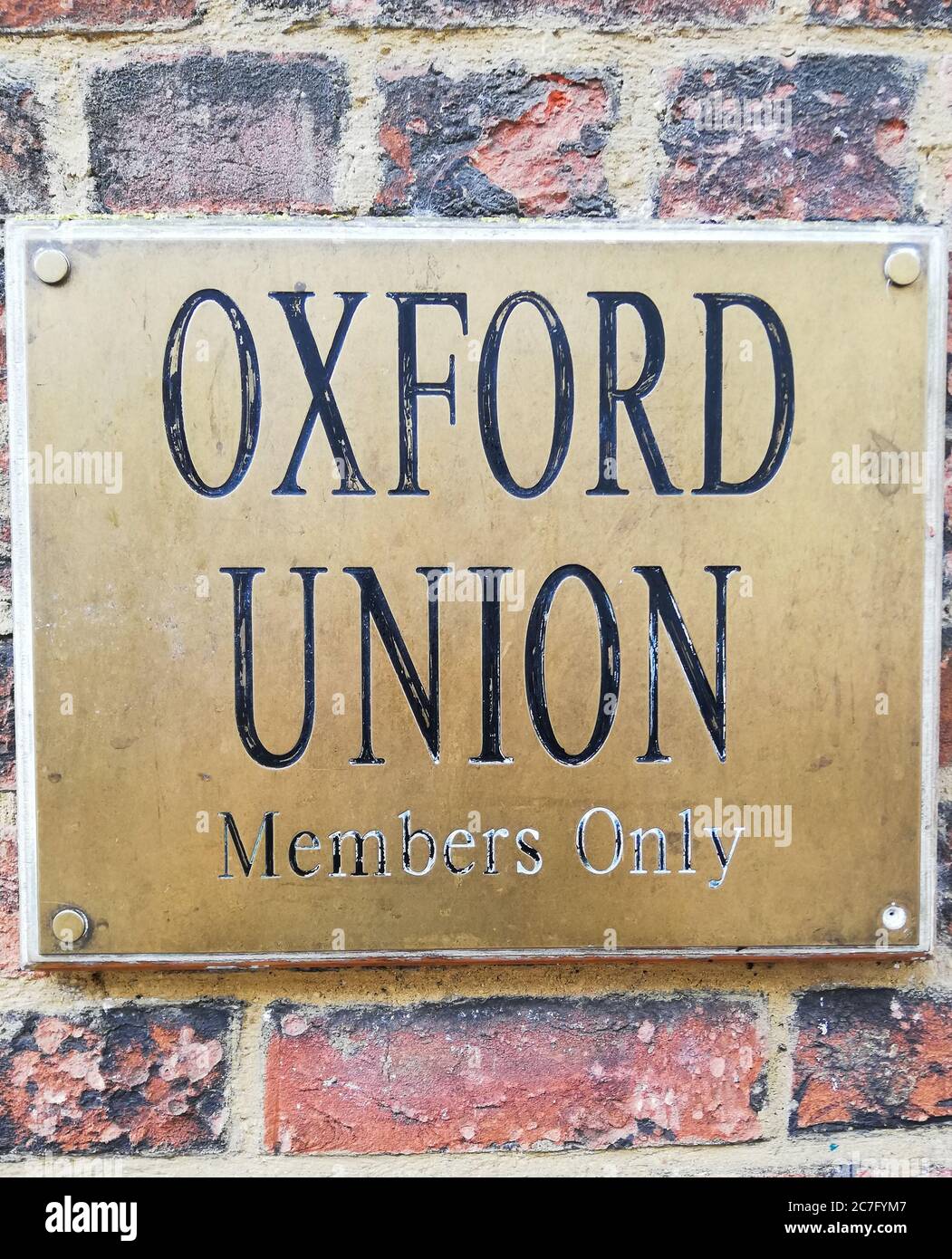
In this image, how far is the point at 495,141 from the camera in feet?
2.07

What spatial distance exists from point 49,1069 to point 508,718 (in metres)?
0.39

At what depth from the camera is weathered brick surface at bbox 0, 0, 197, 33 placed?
0.62 meters

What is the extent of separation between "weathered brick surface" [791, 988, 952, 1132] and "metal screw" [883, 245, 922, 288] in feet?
1.56

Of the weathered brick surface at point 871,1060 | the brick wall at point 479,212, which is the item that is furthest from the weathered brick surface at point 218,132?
the weathered brick surface at point 871,1060

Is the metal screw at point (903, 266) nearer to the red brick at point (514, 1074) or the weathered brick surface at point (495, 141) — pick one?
the weathered brick surface at point (495, 141)

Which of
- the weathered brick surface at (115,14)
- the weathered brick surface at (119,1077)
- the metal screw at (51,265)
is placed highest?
the weathered brick surface at (115,14)

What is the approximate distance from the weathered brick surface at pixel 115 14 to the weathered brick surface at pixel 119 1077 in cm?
65

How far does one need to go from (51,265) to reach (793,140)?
49 cm

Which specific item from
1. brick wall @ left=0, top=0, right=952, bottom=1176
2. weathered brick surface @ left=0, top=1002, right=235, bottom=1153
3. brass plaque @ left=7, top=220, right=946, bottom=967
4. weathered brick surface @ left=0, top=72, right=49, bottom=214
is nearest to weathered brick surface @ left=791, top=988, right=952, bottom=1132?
brick wall @ left=0, top=0, right=952, bottom=1176

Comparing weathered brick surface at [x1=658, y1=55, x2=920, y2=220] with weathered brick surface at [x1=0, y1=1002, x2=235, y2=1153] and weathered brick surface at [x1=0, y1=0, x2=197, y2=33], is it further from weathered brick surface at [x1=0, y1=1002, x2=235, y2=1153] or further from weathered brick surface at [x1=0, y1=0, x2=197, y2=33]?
weathered brick surface at [x1=0, y1=1002, x2=235, y2=1153]

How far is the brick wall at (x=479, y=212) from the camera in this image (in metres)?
0.63

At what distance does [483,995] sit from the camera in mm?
655

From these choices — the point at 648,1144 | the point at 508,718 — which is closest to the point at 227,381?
the point at 508,718

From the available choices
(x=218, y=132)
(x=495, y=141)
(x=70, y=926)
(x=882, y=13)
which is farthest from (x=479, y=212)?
(x=70, y=926)
